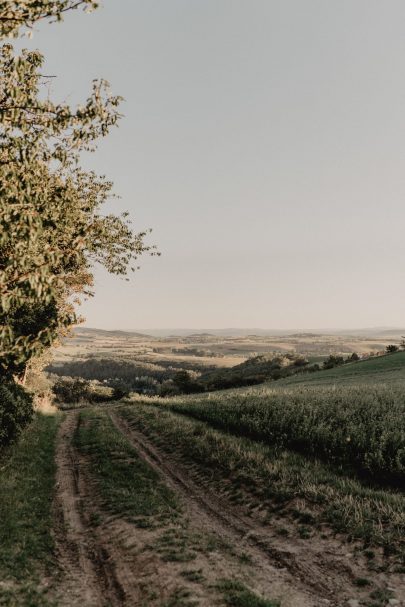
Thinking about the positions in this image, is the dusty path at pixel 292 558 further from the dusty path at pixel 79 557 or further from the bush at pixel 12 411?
the bush at pixel 12 411

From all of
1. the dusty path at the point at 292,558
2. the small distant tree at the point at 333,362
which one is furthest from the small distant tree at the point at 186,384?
the dusty path at the point at 292,558

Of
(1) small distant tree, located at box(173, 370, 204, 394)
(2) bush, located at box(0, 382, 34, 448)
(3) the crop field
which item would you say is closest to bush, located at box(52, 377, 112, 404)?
(1) small distant tree, located at box(173, 370, 204, 394)

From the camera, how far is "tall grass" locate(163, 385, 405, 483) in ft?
49.0

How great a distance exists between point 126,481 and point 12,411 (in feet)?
29.6

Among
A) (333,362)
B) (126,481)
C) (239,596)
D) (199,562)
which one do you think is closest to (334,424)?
(126,481)

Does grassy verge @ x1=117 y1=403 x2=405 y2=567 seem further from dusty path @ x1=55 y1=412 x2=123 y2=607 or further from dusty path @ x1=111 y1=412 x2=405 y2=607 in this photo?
dusty path @ x1=55 y1=412 x2=123 y2=607

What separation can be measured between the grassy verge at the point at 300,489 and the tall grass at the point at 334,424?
1.03 meters

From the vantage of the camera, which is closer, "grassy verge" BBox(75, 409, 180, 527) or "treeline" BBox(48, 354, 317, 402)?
"grassy verge" BBox(75, 409, 180, 527)

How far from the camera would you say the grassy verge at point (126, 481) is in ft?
40.2

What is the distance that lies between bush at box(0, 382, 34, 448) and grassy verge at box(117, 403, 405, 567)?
7.41 meters

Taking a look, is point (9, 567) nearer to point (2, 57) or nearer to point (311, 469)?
point (311, 469)

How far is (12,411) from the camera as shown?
2088cm

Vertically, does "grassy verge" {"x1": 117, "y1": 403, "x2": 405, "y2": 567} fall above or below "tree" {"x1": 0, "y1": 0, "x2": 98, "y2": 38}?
below

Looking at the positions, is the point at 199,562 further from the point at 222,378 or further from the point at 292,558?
the point at 222,378
